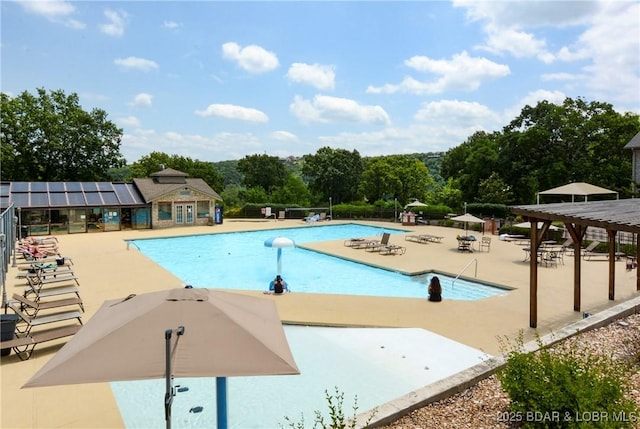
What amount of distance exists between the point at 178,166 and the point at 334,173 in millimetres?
18834

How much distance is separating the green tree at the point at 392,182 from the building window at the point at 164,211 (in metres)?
23.4

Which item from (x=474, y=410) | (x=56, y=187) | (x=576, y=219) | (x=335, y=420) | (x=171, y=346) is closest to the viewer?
(x=171, y=346)

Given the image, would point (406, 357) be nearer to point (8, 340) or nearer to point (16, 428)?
point (16, 428)

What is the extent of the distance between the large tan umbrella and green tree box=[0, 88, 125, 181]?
41.5 m

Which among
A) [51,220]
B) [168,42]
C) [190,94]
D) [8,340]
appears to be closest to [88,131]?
[190,94]

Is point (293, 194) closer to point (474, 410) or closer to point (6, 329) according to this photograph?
point (6, 329)

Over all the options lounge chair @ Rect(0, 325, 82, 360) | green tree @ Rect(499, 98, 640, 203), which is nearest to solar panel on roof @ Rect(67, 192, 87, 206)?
lounge chair @ Rect(0, 325, 82, 360)

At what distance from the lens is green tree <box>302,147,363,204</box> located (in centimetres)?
5012

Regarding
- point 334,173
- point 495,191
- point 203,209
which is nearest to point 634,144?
point 495,191

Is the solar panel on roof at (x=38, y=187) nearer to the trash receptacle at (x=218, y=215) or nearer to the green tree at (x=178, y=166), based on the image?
the trash receptacle at (x=218, y=215)

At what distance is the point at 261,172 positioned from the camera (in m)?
57.8

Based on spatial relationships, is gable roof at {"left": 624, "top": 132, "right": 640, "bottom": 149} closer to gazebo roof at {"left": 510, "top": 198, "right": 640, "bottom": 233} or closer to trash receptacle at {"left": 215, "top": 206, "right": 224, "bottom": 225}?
gazebo roof at {"left": 510, "top": 198, "right": 640, "bottom": 233}

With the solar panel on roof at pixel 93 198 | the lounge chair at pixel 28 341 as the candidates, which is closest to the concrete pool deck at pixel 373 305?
the lounge chair at pixel 28 341

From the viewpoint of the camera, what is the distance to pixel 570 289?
453 inches
